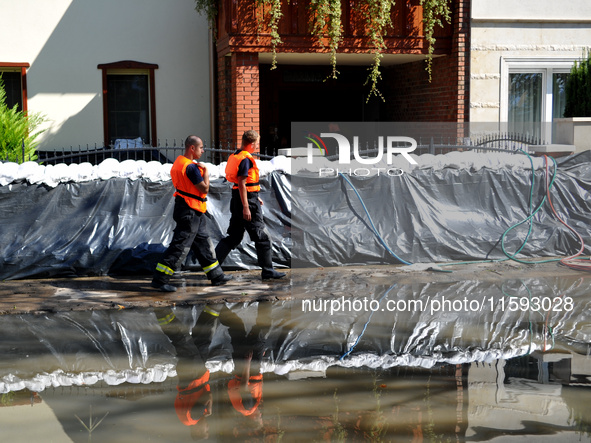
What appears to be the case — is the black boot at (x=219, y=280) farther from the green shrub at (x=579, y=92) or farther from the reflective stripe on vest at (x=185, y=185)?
the green shrub at (x=579, y=92)

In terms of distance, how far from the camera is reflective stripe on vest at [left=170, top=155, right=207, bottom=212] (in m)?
8.84

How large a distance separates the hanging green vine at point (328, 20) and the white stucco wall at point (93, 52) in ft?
11.1

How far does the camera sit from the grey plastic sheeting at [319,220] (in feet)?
32.2

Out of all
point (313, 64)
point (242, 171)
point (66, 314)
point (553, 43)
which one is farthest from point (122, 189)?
point (553, 43)

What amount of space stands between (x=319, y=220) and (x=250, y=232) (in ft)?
4.74

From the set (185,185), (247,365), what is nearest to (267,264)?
(185,185)

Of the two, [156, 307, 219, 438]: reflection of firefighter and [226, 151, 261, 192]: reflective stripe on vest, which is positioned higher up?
[226, 151, 261, 192]: reflective stripe on vest

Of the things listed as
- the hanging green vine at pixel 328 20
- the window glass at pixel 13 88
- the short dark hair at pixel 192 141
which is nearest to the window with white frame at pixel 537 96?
the hanging green vine at pixel 328 20

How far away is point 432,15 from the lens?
A: 14.6 m

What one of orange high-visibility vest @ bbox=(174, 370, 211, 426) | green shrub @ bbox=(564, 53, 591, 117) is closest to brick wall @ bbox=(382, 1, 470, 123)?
green shrub @ bbox=(564, 53, 591, 117)

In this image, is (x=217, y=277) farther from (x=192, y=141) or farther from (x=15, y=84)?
(x=15, y=84)

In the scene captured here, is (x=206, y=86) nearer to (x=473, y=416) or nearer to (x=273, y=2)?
(x=273, y=2)

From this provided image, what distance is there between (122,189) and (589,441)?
23.2ft

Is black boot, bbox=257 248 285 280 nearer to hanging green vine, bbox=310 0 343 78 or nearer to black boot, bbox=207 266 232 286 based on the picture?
black boot, bbox=207 266 232 286
